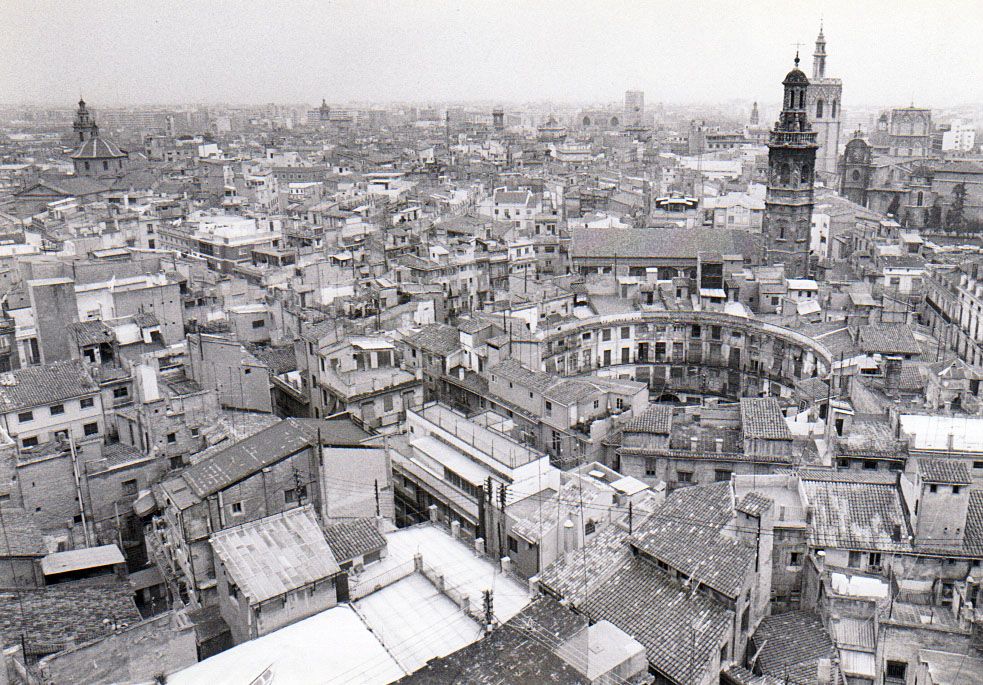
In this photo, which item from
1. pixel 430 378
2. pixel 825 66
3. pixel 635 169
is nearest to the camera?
pixel 430 378

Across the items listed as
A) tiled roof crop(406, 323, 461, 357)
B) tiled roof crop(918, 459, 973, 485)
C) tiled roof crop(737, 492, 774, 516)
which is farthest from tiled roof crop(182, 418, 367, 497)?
tiled roof crop(918, 459, 973, 485)

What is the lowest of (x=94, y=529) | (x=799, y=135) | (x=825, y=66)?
(x=94, y=529)

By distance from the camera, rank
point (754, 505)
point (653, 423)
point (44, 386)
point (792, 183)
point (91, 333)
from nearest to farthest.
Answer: point (754, 505)
point (44, 386)
point (653, 423)
point (91, 333)
point (792, 183)

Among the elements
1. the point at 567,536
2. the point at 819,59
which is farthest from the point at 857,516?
the point at 819,59

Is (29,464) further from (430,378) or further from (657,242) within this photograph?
(657,242)

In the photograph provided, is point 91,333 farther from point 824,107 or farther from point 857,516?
point 824,107

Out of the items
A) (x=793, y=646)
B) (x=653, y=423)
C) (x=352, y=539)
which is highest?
(x=352, y=539)

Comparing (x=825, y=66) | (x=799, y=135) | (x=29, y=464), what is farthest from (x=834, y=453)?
(x=825, y=66)
